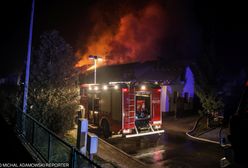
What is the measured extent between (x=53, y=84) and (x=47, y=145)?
3.47m

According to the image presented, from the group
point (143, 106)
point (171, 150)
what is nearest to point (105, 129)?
point (143, 106)

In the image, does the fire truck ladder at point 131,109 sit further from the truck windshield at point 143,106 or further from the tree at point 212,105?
the tree at point 212,105

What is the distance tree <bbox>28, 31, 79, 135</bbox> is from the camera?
962 cm

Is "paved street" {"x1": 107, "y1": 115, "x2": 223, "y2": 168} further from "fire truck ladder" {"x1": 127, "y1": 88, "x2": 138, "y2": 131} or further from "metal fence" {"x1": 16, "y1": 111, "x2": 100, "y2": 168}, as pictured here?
"metal fence" {"x1": 16, "y1": 111, "x2": 100, "y2": 168}

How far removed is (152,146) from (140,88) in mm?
3117

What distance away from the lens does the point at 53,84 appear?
9828 millimetres

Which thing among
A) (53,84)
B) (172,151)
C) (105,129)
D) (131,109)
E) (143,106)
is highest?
(53,84)

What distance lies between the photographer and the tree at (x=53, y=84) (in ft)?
31.6

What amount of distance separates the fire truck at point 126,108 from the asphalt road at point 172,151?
1.63 feet

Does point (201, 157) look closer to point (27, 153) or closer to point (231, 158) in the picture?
point (231, 158)

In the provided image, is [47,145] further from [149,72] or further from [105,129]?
[149,72]

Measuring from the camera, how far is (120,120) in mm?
10805

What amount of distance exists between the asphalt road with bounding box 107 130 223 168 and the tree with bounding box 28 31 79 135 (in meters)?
3.06

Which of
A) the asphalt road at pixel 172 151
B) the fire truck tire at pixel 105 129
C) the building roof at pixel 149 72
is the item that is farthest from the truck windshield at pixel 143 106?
the building roof at pixel 149 72
